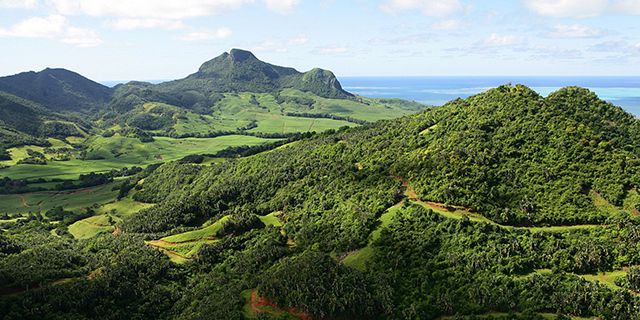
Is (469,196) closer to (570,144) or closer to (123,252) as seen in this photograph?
(570,144)

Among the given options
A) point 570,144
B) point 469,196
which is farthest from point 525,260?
point 570,144

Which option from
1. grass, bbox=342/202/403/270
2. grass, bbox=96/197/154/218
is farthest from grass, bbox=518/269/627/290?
grass, bbox=96/197/154/218


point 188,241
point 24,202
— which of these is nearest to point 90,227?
point 24,202

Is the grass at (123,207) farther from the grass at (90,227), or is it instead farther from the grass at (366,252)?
the grass at (366,252)

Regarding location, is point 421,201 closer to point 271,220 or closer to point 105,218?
point 271,220

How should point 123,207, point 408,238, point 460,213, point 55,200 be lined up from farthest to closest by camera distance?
point 55,200
point 123,207
point 460,213
point 408,238

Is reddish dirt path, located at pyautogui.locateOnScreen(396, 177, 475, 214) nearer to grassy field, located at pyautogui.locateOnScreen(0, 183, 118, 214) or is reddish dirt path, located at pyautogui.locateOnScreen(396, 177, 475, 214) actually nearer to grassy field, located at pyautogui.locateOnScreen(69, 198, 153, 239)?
grassy field, located at pyautogui.locateOnScreen(69, 198, 153, 239)
